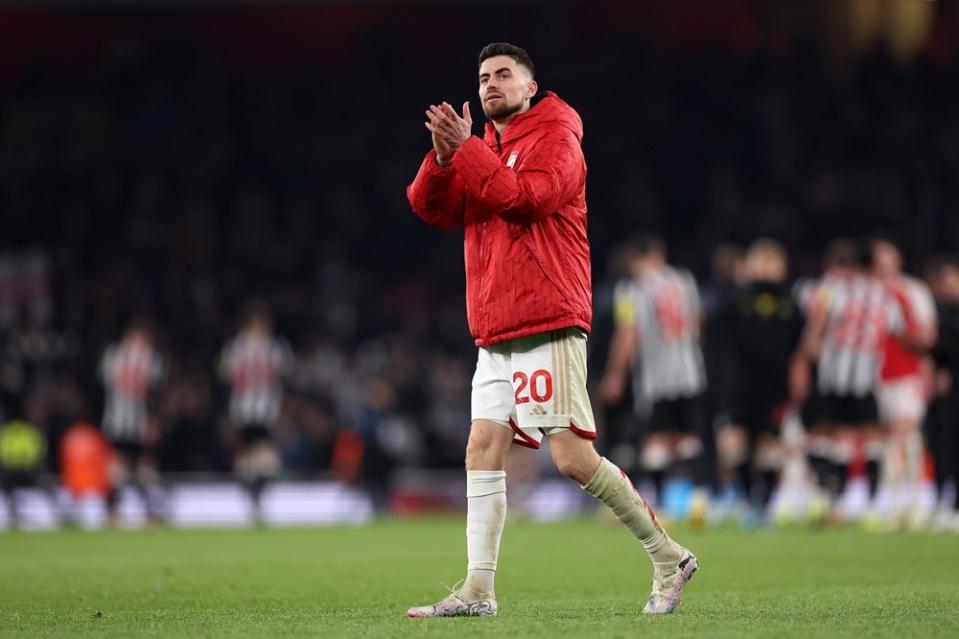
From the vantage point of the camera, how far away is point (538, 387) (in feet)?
17.3

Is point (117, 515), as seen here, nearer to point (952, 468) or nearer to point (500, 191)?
point (952, 468)

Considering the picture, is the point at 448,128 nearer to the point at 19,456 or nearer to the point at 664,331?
the point at 664,331

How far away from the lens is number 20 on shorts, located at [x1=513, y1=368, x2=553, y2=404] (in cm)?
527

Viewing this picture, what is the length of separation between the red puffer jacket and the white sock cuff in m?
0.47

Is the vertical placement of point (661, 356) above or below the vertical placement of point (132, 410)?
above

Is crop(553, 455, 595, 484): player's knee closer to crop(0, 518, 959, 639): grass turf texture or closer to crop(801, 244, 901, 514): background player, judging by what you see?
crop(0, 518, 959, 639): grass turf texture

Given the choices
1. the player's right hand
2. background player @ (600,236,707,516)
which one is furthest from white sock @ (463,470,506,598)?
background player @ (600,236,707,516)

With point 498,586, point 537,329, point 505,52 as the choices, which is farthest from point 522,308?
point 498,586

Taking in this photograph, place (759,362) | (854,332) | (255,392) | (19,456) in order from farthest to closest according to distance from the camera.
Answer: (19,456)
(255,392)
(854,332)
(759,362)

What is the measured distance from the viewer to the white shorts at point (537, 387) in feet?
17.3

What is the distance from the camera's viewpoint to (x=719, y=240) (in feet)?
72.2

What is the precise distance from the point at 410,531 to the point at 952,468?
189 inches

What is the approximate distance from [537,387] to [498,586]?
7.06 ft

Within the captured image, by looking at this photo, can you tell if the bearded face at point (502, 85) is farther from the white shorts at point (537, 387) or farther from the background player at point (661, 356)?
the background player at point (661, 356)
